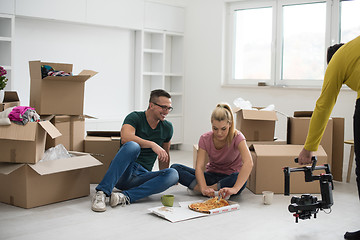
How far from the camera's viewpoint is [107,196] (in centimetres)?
329

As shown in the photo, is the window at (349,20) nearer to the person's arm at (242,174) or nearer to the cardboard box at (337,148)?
the cardboard box at (337,148)

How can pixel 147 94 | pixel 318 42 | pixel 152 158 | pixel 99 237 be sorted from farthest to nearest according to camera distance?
pixel 147 94, pixel 318 42, pixel 152 158, pixel 99 237

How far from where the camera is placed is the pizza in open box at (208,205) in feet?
10.3

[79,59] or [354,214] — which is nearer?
[354,214]

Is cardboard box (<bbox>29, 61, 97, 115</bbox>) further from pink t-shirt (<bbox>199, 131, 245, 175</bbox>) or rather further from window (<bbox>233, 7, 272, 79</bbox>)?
window (<bbox>233, 7, 272, 79</bbox>)

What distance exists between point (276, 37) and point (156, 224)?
3.53 meters

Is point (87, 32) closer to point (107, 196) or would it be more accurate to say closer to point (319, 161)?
point (107, 196)

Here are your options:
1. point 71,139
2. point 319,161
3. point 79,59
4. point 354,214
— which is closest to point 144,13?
point 79,59

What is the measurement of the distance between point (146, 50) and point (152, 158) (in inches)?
103

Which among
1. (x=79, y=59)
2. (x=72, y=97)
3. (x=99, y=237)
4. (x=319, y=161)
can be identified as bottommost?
(x=99, y=237)

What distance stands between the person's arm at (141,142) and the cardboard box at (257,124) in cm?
101

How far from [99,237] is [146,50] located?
3657 millimetres

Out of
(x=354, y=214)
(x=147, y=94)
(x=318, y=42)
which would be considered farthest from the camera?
(x=147, y=94)

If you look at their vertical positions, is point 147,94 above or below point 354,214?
above
